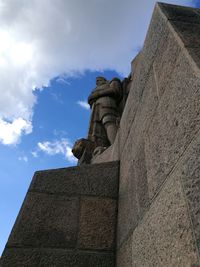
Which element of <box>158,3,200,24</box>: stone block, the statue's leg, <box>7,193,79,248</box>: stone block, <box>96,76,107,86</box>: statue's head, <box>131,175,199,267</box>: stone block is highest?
<box>96,76,107,86</box>: statue's head

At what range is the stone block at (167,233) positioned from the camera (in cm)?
86

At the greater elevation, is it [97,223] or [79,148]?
[79,148]

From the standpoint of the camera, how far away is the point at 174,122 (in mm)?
1114

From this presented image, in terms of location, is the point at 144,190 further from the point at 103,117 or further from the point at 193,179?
the point at 103,117

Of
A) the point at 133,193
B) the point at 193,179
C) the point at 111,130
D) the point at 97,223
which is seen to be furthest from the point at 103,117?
the point at 193,179

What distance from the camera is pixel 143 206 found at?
135 centimetres

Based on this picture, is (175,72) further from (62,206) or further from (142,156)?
(62,206)

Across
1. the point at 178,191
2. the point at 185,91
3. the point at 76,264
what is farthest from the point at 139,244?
the point at 185,91

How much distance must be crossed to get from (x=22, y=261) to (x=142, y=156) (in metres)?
0.96

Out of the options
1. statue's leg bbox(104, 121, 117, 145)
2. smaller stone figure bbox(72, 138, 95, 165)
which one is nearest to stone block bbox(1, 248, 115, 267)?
smaller stone figure bbox(72, 138, 95, 165)

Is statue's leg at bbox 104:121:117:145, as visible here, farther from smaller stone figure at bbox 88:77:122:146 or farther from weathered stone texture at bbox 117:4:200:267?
weathered stone texture at bbox 117:4:200:267

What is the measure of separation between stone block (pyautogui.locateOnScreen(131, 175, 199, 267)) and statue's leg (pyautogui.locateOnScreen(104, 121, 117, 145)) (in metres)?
3.36

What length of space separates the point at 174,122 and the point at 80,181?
120 centimetres

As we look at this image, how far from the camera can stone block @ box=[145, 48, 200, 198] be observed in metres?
0.97
